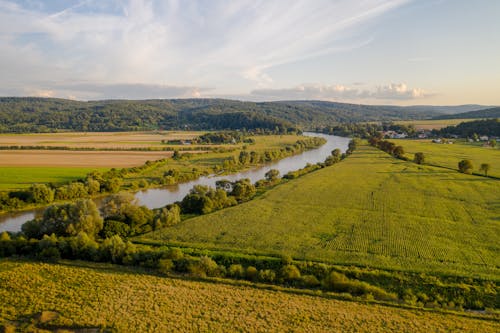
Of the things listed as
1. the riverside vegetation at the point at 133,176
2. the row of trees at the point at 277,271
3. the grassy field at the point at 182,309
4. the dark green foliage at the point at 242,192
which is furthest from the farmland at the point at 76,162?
the grassy field at the point at 182,309

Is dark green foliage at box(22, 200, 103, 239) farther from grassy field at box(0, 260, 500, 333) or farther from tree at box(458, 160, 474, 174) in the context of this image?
tree at box(458, 160, 474, 174)

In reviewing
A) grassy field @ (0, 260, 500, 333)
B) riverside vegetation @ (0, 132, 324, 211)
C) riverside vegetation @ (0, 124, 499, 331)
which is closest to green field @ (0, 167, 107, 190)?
riverside vegetation @ (0, 132, 324, 211)

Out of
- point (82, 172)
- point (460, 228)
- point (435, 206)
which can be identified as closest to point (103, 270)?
point (460, 228)

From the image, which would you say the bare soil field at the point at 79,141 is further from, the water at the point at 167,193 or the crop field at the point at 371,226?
the crop field at the point at 371,226

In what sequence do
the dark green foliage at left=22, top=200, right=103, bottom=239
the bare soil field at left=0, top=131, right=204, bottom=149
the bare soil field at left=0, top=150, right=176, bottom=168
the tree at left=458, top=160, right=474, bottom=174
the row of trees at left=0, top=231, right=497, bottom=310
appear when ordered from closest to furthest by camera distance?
the row of trees at left=0, top=231, right=497, bottom=310 < the dark green foliage at left=22, top=200, right=103, bottom=239 < the tree at left=458, top=160, right=474, bottom=174 < the bare soil field at left=0, top=150, right=176, bottom=168 < the bare soil field at left=0, top=131, right=204, bottom=149

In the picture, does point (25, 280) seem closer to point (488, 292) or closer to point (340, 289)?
point (340, 289)

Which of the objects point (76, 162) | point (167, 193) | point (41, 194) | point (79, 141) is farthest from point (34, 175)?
point (79, 141)

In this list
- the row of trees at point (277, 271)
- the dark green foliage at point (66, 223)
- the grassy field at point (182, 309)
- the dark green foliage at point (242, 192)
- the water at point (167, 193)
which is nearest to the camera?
the grassy field at point (182, 309)
